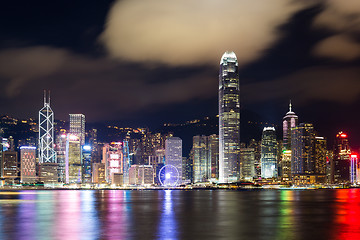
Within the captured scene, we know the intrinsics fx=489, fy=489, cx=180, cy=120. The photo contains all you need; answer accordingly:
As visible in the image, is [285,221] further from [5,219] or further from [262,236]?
[5,219]

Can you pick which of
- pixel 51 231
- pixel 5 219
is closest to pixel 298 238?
pixel 51 231

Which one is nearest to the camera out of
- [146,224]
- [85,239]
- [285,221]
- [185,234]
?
[85,239]

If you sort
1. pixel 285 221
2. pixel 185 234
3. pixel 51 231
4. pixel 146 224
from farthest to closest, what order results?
pixel 285 221 → pixel 146 224 → pixel 51 231 → pixel 185 234

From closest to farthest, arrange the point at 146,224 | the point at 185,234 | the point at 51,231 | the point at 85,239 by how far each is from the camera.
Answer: the point at 85,239
the point at 185,234
the point at 51,231
the point at 146,224

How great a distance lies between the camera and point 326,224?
199 ft

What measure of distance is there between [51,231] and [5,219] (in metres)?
18.2

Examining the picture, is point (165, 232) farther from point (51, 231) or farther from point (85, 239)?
point (51, 231)

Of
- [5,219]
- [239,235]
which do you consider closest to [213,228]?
[239,235]

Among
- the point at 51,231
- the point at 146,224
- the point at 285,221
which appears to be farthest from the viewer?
the point at 285,221

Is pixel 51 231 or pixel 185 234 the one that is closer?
pixel 185 234

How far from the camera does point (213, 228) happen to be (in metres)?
55.3

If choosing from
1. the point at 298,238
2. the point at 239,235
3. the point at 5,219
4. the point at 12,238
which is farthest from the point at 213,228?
the point at 5,219

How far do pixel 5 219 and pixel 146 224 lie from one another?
21.6 metres

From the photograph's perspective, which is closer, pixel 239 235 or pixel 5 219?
pixel 239 235
